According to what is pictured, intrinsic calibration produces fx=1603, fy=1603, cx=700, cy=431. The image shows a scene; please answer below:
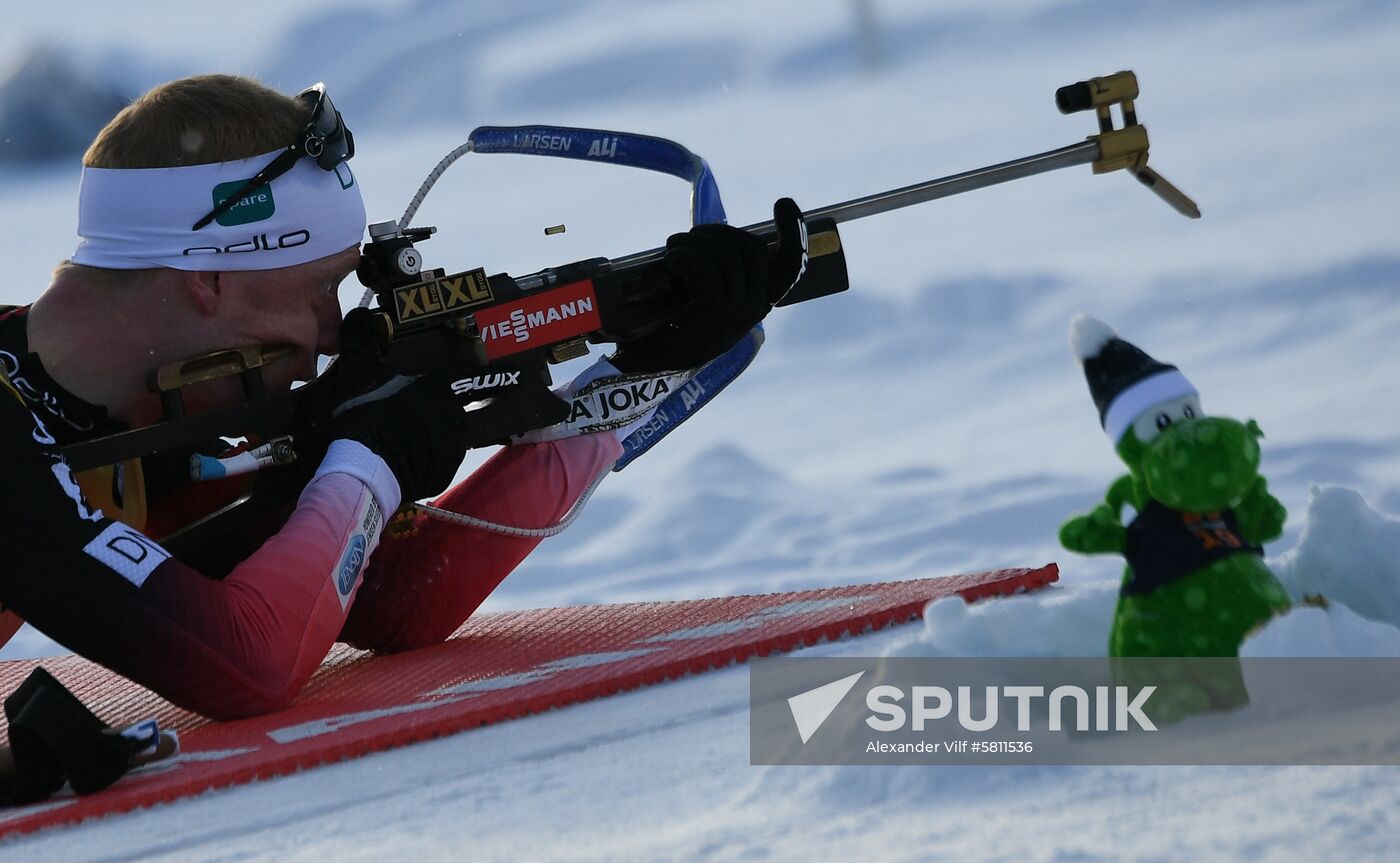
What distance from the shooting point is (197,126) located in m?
1.29

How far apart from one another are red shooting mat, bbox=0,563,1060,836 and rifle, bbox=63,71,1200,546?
0.65 ft

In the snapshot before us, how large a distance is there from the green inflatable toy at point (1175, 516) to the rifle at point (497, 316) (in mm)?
612

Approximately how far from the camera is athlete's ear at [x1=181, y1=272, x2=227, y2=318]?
4.26 ft

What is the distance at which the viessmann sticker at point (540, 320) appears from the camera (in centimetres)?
139

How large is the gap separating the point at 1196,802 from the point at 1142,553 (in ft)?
0.55

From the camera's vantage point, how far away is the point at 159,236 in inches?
50.3

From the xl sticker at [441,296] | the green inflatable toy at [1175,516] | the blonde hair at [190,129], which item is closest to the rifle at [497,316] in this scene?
the xl sticker at [441,296]

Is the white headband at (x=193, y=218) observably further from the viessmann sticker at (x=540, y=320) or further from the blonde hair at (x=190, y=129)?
the viessmann sticker at (x=540, y=320)

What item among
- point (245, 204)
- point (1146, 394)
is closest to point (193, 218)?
point (245, 204)

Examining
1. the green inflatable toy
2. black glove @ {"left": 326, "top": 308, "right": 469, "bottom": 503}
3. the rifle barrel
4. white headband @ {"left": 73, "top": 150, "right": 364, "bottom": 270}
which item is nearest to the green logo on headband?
white headband @ {"left": 73, "top": 150, "right": 364, "bottom": 270}

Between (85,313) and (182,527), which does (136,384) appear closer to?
(85,313)

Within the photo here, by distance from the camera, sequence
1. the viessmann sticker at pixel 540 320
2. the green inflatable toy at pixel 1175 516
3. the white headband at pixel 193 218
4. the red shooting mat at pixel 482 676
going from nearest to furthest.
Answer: the green inflatable toy at pixel 1175 516, the red shooting mat at pixel 482 676, the white headband at pixel 193 218, the viessmann sticker at pixel 540 320

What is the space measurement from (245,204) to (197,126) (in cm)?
7

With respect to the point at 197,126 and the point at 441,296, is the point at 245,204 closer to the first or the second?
the point at 197,126
